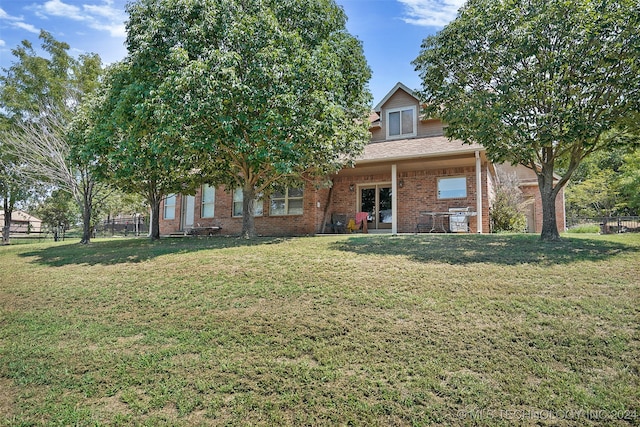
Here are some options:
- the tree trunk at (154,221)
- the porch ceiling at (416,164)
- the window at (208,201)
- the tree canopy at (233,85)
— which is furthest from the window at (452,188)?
the tree trunk at (154,221)

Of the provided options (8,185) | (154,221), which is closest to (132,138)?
(154,221)

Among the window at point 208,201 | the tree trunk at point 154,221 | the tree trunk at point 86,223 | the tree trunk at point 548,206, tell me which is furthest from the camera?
the window at point 208,201

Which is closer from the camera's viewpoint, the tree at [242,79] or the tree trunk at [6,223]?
the tree at [242,79]

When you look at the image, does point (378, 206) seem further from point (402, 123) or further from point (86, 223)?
point (86, 223)

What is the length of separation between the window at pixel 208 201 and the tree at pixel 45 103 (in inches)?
164

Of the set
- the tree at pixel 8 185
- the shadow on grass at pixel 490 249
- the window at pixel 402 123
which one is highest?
the window at pixel 402 123

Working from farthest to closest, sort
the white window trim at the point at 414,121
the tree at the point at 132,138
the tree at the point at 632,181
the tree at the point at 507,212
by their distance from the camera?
the tree at the point at 632,181 → the white window trim at the point at 414,121 → the tree at the point at 507,212 → the tree at the point at 132,138

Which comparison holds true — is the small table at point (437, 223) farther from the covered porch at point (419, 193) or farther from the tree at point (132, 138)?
the tree at point (132, 138)

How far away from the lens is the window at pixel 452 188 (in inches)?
542

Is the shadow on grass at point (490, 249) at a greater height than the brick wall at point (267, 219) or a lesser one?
lesser

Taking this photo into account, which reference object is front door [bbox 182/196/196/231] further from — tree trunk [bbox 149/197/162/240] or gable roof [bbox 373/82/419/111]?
gable roof [bbox 373/82/419/111]

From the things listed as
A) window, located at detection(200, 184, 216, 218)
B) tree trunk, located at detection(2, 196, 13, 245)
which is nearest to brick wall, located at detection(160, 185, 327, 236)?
window, located at detection(200, 184, 216, 218)

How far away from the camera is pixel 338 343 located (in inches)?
173

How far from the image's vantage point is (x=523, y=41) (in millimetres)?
8344
